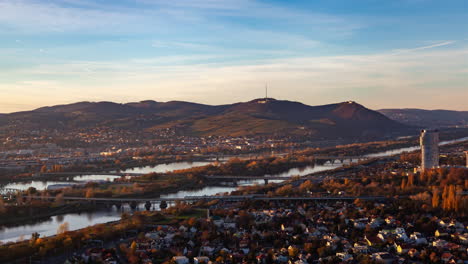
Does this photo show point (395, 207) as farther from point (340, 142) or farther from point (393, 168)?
point (340, 142)

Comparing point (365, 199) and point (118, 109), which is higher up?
point (118, 109)

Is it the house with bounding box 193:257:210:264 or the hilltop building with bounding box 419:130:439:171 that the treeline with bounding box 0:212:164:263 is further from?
the hilltop building with bounding box 419:130:439:171

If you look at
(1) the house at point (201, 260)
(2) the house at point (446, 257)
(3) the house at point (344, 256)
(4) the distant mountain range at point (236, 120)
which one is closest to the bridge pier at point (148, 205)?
(1) the house at point (201, 260)

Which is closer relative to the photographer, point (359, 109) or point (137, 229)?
point (137, 229)

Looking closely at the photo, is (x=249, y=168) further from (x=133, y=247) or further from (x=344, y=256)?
(x=344, y=256)

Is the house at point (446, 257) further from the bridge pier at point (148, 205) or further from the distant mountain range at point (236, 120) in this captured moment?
the distant mountain range at point (236, 120)

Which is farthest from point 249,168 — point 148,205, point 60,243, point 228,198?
point 60,243

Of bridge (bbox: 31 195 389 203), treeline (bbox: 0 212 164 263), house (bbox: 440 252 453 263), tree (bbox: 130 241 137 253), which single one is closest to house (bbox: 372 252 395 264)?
house (bbox: 440 252 453 263)

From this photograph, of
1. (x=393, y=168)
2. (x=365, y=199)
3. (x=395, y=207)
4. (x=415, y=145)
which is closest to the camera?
(x=395, y=207)

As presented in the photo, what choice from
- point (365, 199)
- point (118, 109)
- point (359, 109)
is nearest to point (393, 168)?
point (365, 199)
